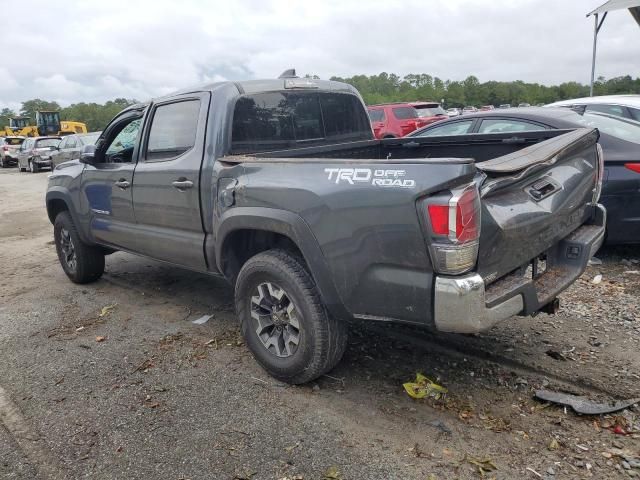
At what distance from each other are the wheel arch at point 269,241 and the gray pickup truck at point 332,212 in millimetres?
11

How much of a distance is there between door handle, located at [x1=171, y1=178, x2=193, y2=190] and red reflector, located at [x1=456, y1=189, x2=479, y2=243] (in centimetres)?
217

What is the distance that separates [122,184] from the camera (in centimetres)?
473

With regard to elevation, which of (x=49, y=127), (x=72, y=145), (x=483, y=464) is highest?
(x=49, y=127)

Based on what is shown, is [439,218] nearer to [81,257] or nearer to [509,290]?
[509,290]

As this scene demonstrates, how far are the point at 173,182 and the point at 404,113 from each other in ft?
43.2

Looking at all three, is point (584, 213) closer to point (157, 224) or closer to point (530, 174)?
point (530, 174)

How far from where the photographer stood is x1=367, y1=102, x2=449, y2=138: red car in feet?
52.6

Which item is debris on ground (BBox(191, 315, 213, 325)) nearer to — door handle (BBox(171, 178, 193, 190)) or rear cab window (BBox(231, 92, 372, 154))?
door handle (BBox(171, 178, 193, 190))

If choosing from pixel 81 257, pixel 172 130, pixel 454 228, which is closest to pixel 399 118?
pixel 81 257

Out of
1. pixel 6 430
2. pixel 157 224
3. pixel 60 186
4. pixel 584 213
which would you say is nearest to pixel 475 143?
pixel 584 213

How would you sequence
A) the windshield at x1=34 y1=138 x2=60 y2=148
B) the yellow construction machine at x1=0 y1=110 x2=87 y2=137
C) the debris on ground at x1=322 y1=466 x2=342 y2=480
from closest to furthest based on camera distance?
1. the debris on ground at x1=322 y1=466 x2=342 y2=480
2. the windshield at x1=34 y1=138 x2=60 y2=148
3. the yellow construction machine at x1=0 y1=110 x2=87 y2=137

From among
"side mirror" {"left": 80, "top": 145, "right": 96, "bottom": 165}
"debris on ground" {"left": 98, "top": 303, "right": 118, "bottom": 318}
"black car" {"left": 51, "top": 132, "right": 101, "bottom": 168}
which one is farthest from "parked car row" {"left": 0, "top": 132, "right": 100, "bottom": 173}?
"debris on ground" {"left": 98, "top": 303, "right": 118, "bottom": 318}

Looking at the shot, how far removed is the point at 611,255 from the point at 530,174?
11.9ft

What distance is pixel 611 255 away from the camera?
5.88 meters
